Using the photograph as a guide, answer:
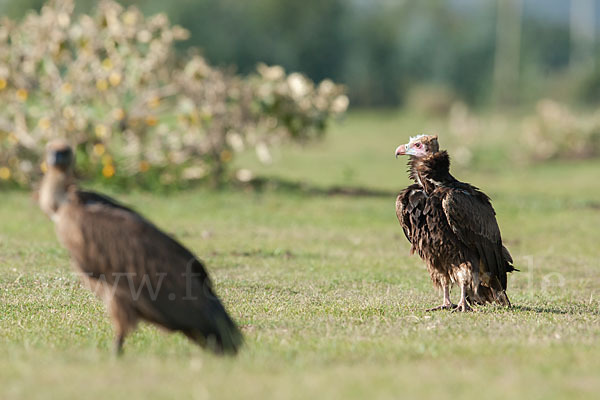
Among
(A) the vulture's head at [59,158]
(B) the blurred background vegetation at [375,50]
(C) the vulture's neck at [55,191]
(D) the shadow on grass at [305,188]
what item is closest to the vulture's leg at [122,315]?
(C) the vulture's neck at [55,191]

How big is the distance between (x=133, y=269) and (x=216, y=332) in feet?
2.10

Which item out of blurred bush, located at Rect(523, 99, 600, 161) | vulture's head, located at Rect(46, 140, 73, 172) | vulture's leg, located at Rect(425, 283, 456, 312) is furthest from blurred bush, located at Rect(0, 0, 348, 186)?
blurred bush, located at Rect(523, 99, 600, 161)

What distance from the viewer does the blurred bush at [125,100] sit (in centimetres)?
1712

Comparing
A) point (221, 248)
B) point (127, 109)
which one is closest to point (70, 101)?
point (127, 109)

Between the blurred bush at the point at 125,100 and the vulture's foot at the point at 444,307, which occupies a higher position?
the blurred bush at the point at 125,100

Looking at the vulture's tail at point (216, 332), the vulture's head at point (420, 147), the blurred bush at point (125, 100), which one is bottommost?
the vulture's tail at point (216, 332)

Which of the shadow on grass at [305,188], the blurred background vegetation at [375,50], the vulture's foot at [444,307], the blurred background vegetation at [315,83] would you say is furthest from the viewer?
the blurred background vegetation at [375,50]

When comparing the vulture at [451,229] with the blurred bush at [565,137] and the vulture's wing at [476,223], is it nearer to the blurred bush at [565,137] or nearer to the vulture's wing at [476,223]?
the vulture's wing at [476,223]

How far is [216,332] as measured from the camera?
6133mm

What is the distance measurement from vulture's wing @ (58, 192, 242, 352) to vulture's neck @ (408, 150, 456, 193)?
3151mm

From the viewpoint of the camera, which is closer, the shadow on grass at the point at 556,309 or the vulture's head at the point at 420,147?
the shadow on grass at the point at 556,309

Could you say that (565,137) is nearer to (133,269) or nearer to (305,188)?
(305,188)

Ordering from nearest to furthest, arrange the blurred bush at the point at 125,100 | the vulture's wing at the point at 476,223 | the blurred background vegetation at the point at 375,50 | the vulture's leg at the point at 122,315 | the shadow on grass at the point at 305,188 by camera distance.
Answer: the vulture's leg at the point at 122,315 < the vulture's wing at the point at 476,223 < the blurred bush at the point at 125,100 < the shadow on grass at the point at 305,188 < the blurred background vegetation at the point at 375,50

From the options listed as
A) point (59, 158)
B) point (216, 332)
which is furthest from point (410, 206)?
point (59, 158)
